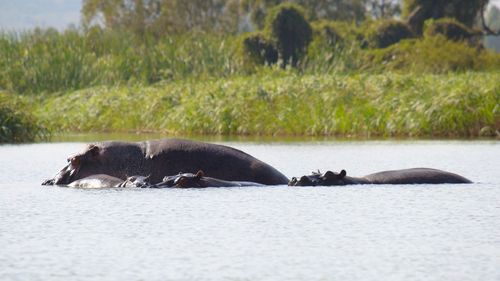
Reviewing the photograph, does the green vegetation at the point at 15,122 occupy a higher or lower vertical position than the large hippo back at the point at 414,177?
higher

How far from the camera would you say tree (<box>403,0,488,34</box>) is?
51.6 metres

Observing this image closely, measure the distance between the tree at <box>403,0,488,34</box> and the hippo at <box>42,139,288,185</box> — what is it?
38460 mm

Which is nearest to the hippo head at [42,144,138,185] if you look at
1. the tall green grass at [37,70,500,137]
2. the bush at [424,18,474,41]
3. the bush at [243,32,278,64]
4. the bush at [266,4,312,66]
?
the tall green grass at [37,70,500,137]

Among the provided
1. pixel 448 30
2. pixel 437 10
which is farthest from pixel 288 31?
pixel 437 10

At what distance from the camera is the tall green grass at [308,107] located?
25.7 meters

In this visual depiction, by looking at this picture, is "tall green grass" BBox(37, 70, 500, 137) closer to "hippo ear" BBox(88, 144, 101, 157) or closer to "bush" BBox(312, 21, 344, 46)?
"hippo ear" BBox(88, 144, 101, 157)

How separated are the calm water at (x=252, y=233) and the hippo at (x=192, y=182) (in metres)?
0.23

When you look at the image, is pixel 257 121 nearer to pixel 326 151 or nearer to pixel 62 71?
pixel 326 151

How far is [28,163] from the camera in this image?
18469 mm

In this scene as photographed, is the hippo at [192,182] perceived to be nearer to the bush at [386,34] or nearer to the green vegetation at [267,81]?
the green vegetation at [267,81]

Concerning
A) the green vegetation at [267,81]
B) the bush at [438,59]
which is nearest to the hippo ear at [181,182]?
the green vegetation at [267,81]

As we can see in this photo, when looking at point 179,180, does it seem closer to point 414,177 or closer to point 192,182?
point 192,182

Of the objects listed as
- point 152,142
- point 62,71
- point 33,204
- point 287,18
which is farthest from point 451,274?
point 287,18

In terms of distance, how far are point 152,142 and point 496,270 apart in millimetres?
6711
